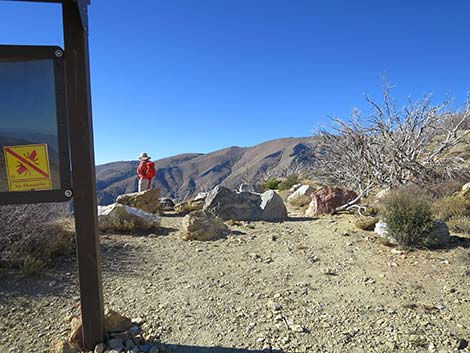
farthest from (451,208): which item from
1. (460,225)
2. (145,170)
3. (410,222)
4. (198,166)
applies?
(198,166)

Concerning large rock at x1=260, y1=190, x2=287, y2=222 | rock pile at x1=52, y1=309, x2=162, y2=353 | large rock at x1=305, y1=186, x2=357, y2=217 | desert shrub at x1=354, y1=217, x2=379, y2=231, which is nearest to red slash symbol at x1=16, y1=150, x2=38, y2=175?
rock pile at x1=52, y1=309, x2=162, y2=353

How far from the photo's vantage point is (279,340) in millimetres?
3053

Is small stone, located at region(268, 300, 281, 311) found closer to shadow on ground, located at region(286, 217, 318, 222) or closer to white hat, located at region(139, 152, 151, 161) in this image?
shadow on ground, located at region(286, 217, 318, 222)

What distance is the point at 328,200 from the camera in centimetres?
901

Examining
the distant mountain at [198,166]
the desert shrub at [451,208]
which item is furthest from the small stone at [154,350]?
the distant mountain at [198,166]

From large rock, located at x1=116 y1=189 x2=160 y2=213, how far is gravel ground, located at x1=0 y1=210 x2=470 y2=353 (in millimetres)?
3232

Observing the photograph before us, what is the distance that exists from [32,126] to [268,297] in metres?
3.00

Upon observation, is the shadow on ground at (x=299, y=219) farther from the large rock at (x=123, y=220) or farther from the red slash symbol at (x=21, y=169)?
the red slash symbol at (x=21, y=169)

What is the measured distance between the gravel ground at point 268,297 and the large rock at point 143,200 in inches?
127

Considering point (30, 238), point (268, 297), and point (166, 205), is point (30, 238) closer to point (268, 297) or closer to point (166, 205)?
point (268, 297)

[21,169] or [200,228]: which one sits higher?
[21,169]

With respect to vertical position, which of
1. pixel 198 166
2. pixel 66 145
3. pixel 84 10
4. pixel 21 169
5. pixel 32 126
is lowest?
pixel 21 169

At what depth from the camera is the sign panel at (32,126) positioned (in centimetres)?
250

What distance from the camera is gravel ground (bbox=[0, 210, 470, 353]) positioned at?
3070 millimetres
